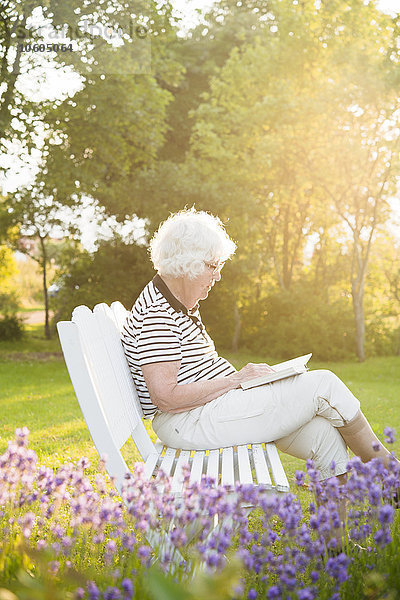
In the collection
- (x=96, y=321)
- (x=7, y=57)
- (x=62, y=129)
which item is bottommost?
(x=96, y=321)

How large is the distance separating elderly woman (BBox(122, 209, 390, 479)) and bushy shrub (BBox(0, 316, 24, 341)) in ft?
57.4

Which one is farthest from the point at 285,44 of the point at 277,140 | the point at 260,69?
the point at 277,140

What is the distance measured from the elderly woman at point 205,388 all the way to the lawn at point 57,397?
227 cm

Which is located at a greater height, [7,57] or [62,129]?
[7,57]

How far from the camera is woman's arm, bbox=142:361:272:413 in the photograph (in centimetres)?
334

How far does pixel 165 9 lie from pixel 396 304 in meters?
11.2

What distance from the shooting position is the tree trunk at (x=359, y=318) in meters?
17.5

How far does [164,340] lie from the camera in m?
3.39

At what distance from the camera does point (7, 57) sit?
15.1 m

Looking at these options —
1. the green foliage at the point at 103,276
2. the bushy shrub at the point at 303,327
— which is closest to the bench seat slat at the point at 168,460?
the bushy shrub at the point at 303,327

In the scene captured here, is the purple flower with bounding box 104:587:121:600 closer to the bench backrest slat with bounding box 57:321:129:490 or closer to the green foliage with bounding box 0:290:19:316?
the bench backrest slat with bounding box 57:321:129:490

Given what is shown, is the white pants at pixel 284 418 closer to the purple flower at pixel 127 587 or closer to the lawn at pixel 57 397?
the purple flower at pixel 127 587

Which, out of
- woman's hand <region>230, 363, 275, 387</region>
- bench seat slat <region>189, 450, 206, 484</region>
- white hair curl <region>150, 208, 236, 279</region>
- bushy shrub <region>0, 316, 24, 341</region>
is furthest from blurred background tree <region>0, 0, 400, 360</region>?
bench seat slat <region>189, 450, 206, 484</region>

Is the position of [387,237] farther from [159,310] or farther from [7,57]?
[159,310]
